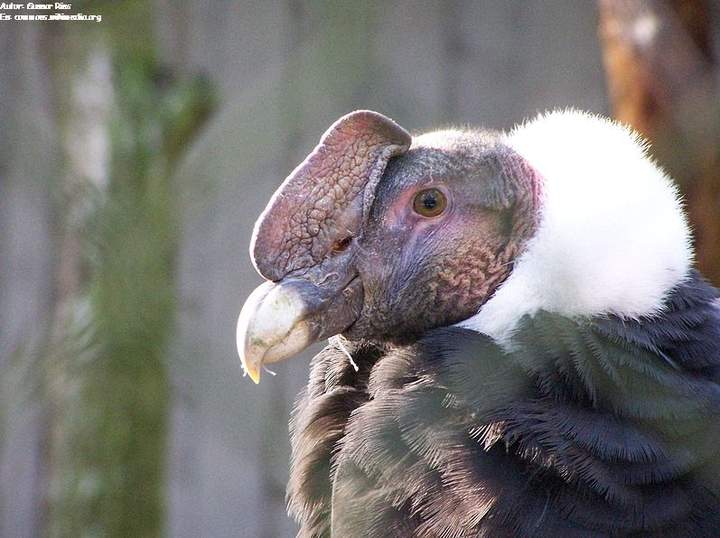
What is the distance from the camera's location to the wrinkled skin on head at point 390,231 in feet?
7.92

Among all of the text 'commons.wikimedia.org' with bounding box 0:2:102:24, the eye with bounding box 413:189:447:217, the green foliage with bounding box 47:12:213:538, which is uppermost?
the text 'commons.wikimedia.org' with bounding box 0:2:102:24

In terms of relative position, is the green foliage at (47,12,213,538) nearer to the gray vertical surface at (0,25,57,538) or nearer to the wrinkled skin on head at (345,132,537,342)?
the gray vertical surface at (0,25,57,538)

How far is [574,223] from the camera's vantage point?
2.33 meters

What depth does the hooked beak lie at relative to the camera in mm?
2281

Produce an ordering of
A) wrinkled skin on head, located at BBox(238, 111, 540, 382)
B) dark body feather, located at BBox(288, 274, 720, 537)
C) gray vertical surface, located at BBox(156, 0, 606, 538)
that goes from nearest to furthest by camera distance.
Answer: dark body feather, located at BBox(288, 274, 720, 537) → wrinkled skin on head, located at BBox(238, 111, 540, 382) → gray vertical surface, located at BBox(156, 0, 606, 538)

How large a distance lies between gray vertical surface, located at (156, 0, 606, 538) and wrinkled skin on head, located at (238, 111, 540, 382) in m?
1.71

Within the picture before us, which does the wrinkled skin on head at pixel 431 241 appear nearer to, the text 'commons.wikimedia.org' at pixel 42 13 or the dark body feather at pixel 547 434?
the dark body feather at pixel 547 434

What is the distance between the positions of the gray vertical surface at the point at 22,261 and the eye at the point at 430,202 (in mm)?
2846

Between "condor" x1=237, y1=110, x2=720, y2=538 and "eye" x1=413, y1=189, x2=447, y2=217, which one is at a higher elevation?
"eye" x1=413, y1=189, x2=447, y2=217

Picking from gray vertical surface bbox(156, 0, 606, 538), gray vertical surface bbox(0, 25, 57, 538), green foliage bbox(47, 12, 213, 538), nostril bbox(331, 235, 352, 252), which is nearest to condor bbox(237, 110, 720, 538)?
nostril bbox(331, 235, 352, 252)

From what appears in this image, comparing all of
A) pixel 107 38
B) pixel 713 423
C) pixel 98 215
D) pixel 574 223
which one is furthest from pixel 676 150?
pixel 107 38

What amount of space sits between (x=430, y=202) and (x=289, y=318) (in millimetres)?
443

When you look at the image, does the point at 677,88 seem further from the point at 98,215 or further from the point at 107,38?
the point at 107,38

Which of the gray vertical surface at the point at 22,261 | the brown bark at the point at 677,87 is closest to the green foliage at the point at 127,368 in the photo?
the gray vertical surface at the point at 22,261
